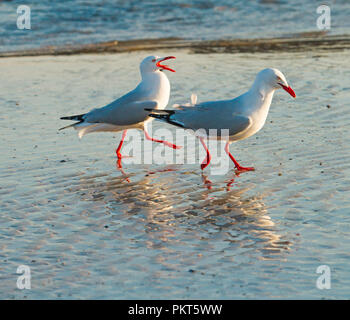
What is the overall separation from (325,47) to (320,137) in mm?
6890

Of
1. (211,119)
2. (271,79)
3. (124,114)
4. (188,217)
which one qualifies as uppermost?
(271,79)

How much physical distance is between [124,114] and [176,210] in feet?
7.37

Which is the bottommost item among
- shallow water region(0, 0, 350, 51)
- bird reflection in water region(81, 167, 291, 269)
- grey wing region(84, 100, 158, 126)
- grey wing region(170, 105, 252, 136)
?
bird reflection in water region(81, 167, 291, 269)

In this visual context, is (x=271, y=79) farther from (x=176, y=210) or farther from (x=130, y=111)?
(x=176, y=210)

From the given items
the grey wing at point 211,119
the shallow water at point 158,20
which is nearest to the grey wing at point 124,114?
the grey wing at point 211,119

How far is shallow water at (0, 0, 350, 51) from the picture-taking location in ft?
59.1

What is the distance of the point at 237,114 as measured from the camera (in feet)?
24.4

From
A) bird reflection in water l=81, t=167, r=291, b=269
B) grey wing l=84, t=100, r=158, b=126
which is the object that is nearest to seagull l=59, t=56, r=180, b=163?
grey wing l=84, t=100, r=158, b=126

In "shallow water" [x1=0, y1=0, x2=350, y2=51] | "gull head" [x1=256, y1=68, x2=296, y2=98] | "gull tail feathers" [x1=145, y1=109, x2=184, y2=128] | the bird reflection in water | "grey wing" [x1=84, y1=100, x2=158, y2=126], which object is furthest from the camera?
"shallow water" [x1=0, y1=0, x2=350, y2=51]

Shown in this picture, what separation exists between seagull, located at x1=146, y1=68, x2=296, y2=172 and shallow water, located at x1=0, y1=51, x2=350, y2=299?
399 mm

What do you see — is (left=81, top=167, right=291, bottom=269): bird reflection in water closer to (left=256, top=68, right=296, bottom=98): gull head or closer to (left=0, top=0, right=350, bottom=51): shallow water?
(left=256, top=68, right=296, bottom=98): gull head

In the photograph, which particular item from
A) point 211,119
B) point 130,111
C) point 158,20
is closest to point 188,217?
point 211,119

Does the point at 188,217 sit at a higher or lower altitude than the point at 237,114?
lower
